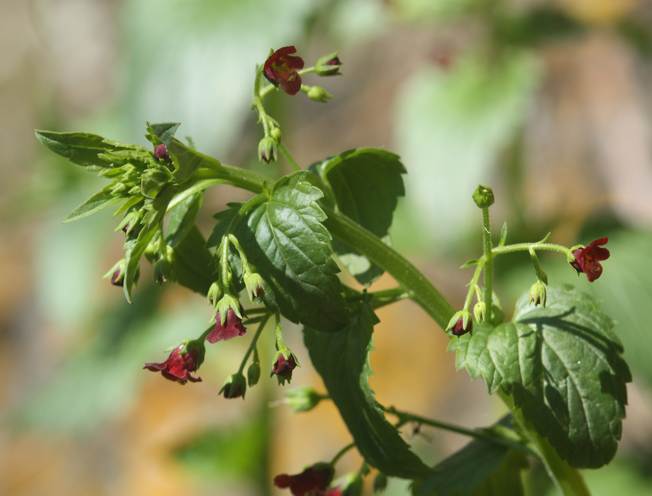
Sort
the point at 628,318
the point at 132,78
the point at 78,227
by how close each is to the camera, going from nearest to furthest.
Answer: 1. the point at 628,318
2. the point at 132,78
3. the point at 78,227

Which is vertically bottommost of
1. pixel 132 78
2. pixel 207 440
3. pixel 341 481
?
pixel 207 440

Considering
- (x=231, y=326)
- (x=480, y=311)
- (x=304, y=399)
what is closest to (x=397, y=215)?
(x=304, y=399)

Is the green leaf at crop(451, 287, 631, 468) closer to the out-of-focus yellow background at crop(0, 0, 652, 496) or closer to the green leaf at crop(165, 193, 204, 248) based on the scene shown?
the green leaf at crop(165, 193, 204, 248)

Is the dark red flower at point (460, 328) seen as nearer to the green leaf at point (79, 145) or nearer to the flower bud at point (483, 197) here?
the flower bud at point (483, 197)

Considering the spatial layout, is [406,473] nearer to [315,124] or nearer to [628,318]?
[628,318]

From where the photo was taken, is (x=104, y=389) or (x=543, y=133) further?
(x=543, y=133)

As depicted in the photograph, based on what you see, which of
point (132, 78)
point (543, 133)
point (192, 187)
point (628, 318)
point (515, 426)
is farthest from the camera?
point (543, 133)

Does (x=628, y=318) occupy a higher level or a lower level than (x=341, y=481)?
lower

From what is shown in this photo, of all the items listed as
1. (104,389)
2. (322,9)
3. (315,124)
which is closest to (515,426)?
(322,9)

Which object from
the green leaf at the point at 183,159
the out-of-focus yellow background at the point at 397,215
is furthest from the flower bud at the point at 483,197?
the out-of-focus yellow background at the point at 397,215
